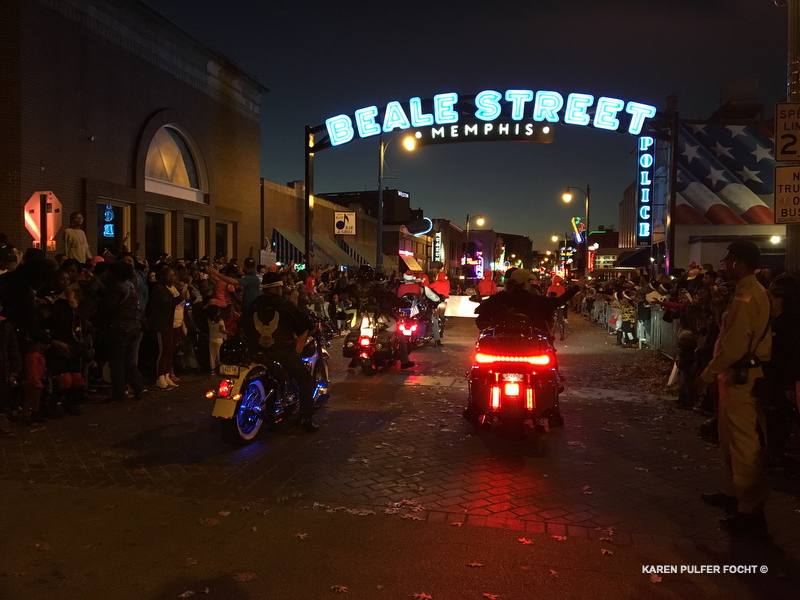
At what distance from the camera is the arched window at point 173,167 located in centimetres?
1928

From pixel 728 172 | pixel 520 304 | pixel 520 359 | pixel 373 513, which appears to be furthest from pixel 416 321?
pixel 728 172

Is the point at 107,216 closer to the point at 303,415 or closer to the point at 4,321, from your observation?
the point at 4,321

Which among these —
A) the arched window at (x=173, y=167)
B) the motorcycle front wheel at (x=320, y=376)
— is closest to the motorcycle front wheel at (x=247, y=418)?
the motorcycle front wheel at (x=320, y=376)

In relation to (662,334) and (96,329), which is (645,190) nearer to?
(662,334)

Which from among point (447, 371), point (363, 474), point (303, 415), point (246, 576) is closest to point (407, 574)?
point (246, 576)

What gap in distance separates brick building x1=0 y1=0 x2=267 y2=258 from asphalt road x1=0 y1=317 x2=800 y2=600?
8767mm

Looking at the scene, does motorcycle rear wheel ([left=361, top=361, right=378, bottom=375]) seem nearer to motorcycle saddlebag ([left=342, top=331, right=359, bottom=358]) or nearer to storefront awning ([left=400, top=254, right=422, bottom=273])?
motorcycle saddlebag ([left=342, top=331, right=359, bottom=358])

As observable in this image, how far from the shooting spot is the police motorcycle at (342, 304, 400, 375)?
11.7 m

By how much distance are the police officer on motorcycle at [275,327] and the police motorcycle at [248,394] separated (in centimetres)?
9

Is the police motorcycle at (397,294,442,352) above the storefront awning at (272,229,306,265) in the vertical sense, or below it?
below

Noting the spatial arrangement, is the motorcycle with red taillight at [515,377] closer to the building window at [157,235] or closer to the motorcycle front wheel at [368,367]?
the motorcycle front wheel at [368,367]

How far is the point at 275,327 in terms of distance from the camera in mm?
7410

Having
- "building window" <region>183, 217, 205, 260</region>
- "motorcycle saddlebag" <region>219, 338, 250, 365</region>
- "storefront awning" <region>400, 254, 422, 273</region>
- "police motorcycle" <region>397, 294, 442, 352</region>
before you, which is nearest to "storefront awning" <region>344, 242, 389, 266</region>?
"storefront awning" <region>400, 254, 422, 273</region>

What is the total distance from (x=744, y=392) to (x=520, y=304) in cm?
331
